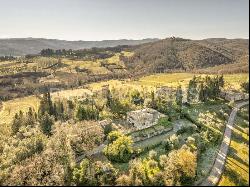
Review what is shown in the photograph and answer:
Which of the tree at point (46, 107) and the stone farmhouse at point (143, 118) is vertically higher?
the stone farmhouse at point (143, 118)

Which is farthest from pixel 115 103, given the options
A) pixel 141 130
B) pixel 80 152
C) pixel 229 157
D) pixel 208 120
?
pixel 229 157

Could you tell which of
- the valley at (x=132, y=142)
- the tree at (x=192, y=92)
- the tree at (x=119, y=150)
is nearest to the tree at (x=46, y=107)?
the valley at (x=132, y=142)

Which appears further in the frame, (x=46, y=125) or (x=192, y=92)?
(x=192, y=92)

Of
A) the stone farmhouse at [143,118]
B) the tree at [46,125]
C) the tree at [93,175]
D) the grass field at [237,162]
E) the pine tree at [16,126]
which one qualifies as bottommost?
the pine tree at [16,126]

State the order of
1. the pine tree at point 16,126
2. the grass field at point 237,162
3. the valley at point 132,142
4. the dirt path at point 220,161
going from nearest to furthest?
1. the valley at point 132,142
2. the grass field at point 237,162
3. the dirt path at point 220,161
4. the pine tree at point 16,126

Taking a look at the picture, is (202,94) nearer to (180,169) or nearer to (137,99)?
(137,99)

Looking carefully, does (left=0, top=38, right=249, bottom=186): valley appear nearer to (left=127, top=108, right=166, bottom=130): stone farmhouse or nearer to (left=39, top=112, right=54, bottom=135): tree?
(left=127, top=108, right=166, bottom=130): stone farmhouse

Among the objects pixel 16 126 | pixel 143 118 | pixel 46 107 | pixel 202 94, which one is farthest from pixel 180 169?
pixel 46 107

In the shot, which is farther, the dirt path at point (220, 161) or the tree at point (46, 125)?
the tree at point (46, 125)

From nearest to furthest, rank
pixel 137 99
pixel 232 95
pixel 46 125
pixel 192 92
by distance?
pixel 46 125, pixel 232 95, pixel 137 99, pixel 192 92

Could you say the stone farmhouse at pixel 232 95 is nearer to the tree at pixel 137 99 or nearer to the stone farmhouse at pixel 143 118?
the tree at pixel 137 99
